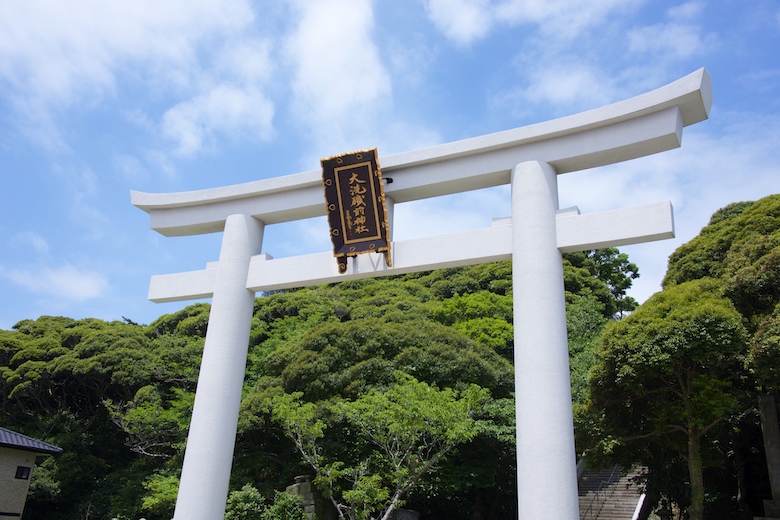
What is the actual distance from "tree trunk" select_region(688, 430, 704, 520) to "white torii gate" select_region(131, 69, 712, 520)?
229 inches

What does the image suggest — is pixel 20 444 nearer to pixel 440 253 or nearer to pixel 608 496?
pixel 440 253

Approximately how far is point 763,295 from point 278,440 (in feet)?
34.7

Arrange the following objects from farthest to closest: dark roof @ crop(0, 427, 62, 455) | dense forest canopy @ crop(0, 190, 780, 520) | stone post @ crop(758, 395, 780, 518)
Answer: dark roof @ crop(0, 427, 62, 455) < stone post @ crop(758, 395, 780, 518) < dense forest canopy @ crop(0, 190, 780, 520)

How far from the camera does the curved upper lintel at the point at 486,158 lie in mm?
5645

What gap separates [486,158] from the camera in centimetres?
632

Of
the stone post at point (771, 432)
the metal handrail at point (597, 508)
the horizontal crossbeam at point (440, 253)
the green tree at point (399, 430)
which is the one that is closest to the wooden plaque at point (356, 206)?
the horizontal crossbeam at point (440, 253)

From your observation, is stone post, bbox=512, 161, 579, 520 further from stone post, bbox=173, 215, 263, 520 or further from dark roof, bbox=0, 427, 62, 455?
dark roof, bbox=0, 427, 62, 455

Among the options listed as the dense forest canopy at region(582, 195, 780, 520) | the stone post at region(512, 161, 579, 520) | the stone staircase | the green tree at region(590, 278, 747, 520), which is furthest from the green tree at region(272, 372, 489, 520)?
the stone staircase

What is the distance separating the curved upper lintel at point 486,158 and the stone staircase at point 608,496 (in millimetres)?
9231

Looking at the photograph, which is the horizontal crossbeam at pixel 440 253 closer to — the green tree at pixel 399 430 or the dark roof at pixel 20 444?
the green tree at pixel 399 430

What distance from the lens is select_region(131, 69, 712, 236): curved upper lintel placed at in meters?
5.64

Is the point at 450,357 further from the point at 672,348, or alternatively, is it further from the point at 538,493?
the point at 538,493

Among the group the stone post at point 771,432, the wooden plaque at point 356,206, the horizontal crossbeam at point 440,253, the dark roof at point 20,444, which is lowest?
the dark roof at point 20,444

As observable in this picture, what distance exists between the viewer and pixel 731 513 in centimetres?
1217
